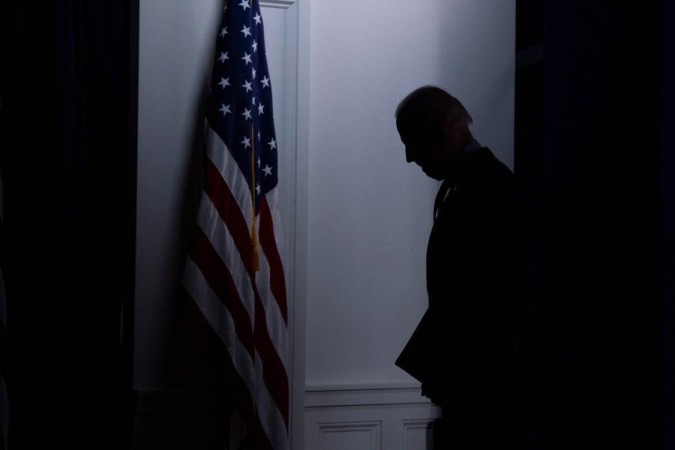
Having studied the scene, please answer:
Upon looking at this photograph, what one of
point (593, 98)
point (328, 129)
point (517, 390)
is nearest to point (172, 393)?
point (328, 129)

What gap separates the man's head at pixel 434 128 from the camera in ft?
7.03

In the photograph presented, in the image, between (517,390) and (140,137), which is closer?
(517,390)

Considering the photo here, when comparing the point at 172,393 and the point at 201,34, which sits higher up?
the point at 201,34

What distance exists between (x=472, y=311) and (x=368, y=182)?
4.22 feet

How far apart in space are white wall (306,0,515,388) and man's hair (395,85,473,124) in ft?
2.76

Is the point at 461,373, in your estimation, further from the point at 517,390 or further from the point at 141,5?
the point at 141,5

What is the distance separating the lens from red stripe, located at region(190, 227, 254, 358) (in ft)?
8.66

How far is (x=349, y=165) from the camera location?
3.06m

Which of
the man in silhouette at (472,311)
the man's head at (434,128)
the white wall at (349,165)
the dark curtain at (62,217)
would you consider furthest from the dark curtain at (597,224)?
the white wall at (349,165)

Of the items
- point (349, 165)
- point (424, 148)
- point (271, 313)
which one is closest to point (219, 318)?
point (271, 313)

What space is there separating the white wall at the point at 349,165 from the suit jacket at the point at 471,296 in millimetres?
1098

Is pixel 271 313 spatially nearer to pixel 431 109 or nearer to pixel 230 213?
pixel 230 213

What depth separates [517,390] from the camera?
0.84 metres

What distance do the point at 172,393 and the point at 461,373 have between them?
138cm
